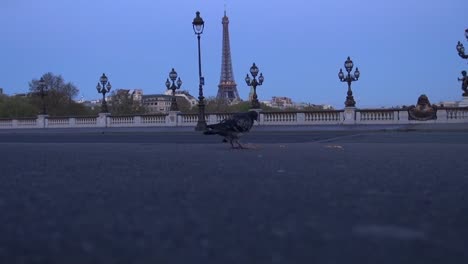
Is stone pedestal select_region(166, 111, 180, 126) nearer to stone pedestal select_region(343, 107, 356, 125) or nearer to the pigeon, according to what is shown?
stone pedestal select_region(343, 107, 356, 125)

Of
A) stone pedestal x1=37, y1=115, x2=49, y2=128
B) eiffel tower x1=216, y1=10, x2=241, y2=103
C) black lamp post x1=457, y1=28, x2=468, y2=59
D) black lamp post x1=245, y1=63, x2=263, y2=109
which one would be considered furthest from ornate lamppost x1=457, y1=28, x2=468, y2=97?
eiffel tower x1=216, y1=10, x2=241, y2=103

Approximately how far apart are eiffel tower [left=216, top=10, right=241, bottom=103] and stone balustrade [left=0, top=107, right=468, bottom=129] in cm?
6190

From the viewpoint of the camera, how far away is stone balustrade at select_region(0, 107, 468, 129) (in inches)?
1617

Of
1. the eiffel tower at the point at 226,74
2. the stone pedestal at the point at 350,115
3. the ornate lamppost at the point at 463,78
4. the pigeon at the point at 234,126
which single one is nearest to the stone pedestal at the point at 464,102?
the ornate lamppost at the point at 463,78

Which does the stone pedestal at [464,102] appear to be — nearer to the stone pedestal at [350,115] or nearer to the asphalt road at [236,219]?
the stone pedestal at [350,115]

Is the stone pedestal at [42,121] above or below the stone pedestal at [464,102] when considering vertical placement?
below

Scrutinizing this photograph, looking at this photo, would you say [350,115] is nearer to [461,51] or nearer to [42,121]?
[461,51]

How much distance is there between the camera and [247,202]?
10.7 ft

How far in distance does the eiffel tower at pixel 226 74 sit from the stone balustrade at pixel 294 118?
61903 millimetres

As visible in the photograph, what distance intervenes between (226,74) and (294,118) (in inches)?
2758

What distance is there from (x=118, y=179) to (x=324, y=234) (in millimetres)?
2875

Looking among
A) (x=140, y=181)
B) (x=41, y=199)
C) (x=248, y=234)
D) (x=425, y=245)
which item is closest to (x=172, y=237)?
(x=248, y=234)

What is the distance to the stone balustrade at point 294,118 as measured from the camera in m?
41.1

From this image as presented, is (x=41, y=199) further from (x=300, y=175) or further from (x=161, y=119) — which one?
(x=161, y=119)
